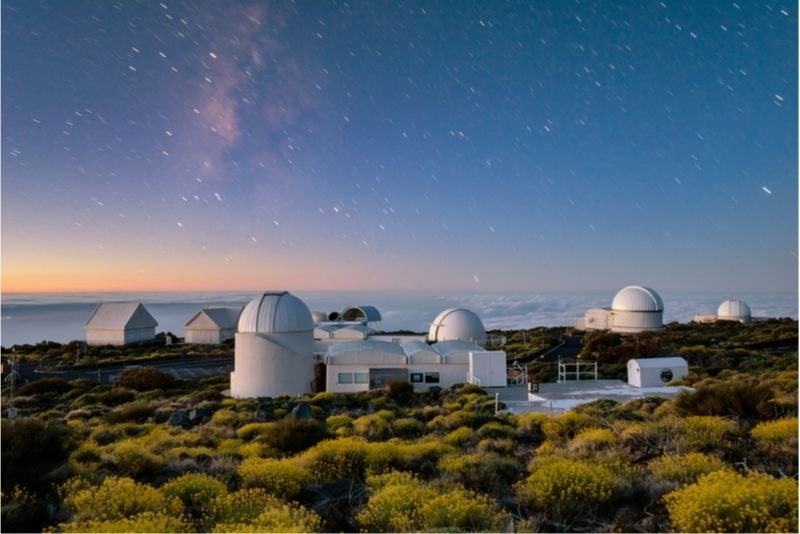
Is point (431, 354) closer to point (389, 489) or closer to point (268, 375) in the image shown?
point (268, 375)

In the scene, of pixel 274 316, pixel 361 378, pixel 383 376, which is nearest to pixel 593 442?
pixel 383 376

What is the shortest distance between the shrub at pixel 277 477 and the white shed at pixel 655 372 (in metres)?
18.2

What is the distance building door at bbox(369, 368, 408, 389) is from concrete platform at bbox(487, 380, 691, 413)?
449cm

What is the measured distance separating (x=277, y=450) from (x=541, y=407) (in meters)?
10.6

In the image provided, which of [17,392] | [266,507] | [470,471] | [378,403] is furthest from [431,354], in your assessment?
[17,392]

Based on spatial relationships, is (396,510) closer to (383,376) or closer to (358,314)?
(383,376)

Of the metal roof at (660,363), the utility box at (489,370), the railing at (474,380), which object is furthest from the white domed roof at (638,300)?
the railing at (474,380)

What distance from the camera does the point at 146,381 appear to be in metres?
26.4

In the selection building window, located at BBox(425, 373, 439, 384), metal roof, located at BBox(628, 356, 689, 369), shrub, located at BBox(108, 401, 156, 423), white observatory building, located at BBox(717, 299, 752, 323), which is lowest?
building window, located at BBox(425, 373, 439, 384)

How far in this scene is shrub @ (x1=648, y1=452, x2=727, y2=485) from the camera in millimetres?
6352

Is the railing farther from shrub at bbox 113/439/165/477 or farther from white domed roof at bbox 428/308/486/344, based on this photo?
shrub at bbox 113/439/165/477

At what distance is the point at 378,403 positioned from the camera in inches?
699

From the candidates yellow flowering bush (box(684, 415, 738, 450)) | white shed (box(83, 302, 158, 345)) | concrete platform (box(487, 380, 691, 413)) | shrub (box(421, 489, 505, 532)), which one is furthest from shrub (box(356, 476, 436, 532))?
white shed (box(83, 302, 158, 345))

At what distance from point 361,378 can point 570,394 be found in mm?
10153
